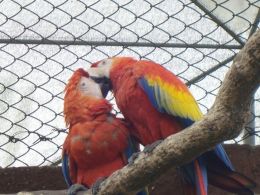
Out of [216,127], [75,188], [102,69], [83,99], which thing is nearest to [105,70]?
[102,69]

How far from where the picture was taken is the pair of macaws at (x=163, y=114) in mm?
2420

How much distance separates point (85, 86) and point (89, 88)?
0.06ft

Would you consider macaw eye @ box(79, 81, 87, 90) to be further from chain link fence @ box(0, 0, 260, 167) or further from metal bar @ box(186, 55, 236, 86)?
metal bar @ box(186, 55, 236, 86)

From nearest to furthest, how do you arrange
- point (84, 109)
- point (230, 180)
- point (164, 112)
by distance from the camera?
point (230, 180)
point (164, 112)
point (84, 109)

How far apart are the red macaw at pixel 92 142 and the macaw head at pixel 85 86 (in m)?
0.01

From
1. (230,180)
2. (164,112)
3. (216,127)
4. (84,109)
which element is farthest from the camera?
(84,109)

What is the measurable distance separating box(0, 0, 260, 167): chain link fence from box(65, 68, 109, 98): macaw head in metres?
0.21

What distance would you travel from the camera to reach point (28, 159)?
3.09 m

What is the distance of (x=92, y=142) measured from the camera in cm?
259

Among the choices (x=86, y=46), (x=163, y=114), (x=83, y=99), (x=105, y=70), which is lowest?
(x=163, y=114)

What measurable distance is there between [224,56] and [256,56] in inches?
48.3

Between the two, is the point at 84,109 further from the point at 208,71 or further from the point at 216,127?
the point at 216,127

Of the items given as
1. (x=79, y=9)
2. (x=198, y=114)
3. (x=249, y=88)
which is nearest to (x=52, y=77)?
(x=79, y=9)

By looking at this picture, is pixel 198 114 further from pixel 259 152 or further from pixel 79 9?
pixel 79 9
